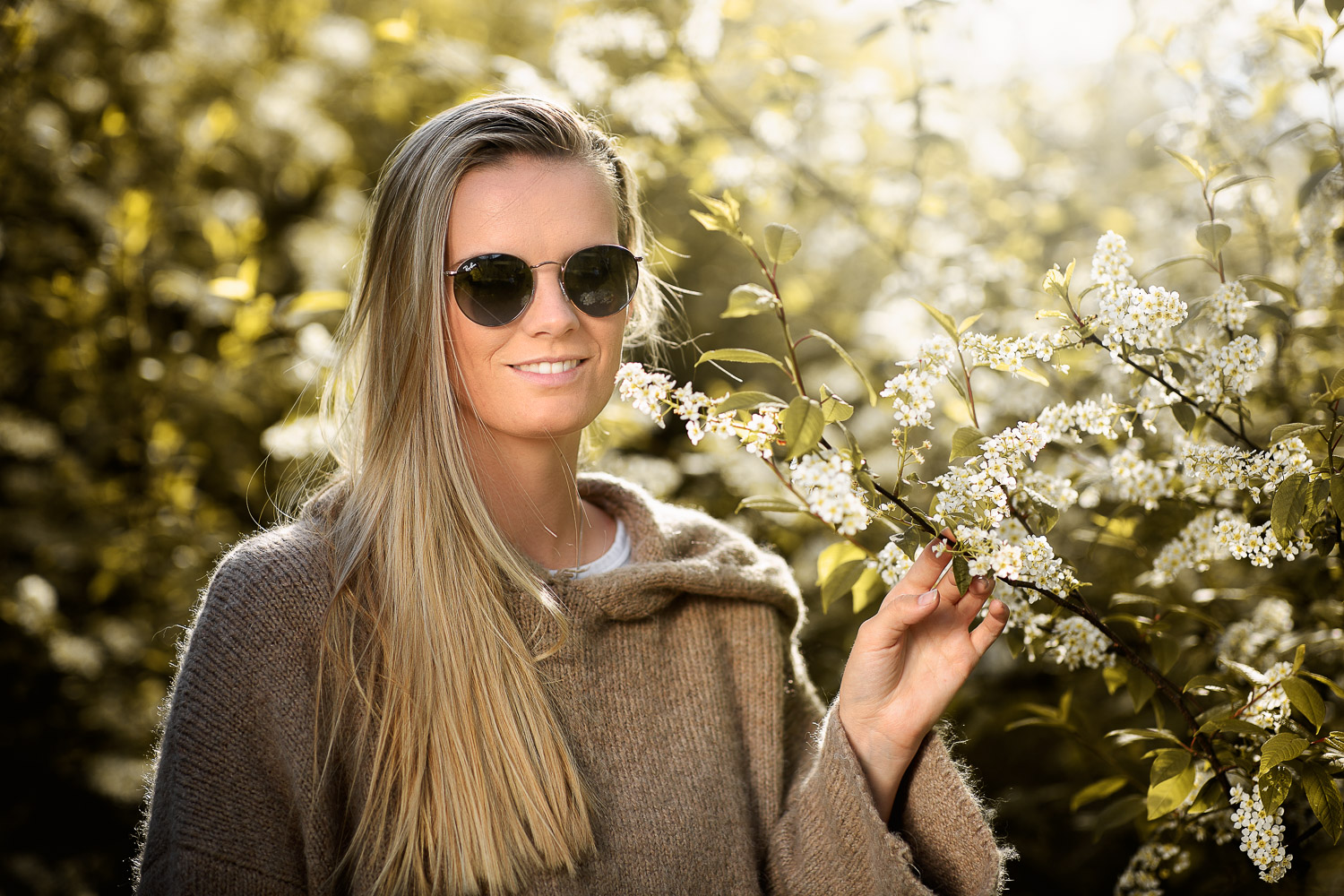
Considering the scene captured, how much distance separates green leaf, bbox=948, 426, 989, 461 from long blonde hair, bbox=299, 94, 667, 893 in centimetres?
62

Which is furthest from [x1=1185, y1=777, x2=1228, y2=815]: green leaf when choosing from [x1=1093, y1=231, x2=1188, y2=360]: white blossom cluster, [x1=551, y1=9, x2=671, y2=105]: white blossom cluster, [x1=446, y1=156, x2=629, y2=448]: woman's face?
[x1=551, y1=9, x2=671, y2=105]: white blossom cluster

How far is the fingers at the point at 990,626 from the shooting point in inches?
47.2

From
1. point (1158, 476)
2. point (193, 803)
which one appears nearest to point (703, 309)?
point (1158, 476)

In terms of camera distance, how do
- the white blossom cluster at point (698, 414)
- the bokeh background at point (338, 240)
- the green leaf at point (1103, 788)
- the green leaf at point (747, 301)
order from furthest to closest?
1. the bokeh background at point (338, 240)
2. the green leaf at point (1103, 788)
3. the green leaf at point (747, 301)
4. the white blossom cluster at point (698, 414)

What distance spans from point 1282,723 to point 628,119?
206 centimetres

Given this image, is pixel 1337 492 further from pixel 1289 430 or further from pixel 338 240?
pixel 338 240

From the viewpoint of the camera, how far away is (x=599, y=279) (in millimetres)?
1388

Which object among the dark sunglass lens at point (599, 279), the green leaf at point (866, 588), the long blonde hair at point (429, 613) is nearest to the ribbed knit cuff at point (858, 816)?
the green leaf at point (866, 588)

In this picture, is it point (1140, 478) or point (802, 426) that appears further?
point (1140, 478)

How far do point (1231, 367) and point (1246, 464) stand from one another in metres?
0.13

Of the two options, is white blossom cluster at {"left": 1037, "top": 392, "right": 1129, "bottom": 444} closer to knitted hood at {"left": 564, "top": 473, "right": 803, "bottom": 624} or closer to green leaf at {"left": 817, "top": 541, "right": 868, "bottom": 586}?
green leaf at {"left": 817, "top": 541, "right": 868, "bottom": 586}

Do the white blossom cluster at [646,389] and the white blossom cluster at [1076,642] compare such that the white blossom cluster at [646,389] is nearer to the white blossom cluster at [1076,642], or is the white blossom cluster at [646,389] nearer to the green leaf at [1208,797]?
the white blossom cluster at [1076,642]

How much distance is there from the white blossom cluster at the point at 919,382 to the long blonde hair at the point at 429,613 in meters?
0.61

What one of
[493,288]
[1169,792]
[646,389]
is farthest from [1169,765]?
[493,288]
